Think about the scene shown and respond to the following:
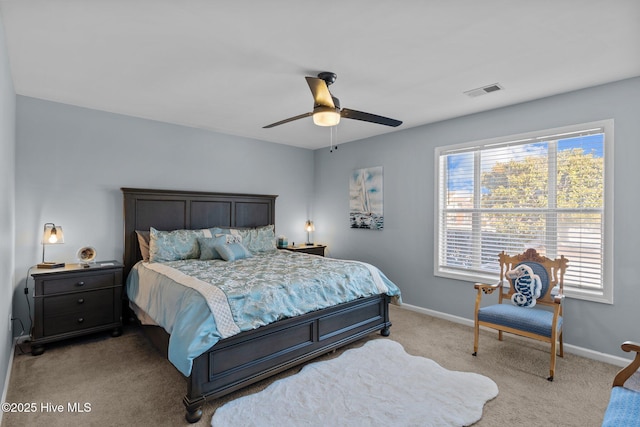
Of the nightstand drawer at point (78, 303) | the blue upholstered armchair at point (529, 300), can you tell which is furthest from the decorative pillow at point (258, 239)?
the blue upholstered armchair at point (529, 300)

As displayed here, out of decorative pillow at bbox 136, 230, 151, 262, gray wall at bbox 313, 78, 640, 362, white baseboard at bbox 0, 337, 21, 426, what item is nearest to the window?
gray wall at bbox 313, 78, 640, 362

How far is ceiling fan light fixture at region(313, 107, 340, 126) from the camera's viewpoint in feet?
9.00

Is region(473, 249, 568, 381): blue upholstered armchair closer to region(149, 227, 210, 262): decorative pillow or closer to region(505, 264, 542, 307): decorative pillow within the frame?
region(505, 264, 542, 307): decorative pillow

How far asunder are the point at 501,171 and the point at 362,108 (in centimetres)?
178

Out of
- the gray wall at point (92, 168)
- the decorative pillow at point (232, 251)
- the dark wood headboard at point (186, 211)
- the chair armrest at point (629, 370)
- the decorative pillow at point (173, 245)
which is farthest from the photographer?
the dark wood headboard at point (186, 211)

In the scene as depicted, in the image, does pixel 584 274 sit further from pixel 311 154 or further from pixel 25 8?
pixel 25 8

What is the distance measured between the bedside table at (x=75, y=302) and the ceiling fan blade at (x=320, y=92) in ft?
9.40

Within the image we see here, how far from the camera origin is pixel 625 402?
1601 mm

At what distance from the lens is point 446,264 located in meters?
4.37

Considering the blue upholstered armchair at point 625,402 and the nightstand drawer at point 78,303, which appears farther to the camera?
the nightstand drawer at point 78,303

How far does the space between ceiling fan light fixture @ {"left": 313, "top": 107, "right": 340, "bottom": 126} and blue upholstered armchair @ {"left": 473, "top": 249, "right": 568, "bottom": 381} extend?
2.17 metres

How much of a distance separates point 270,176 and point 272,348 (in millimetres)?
3416

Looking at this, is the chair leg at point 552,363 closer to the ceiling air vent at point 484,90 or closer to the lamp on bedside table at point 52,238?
the ceiling air vent at point 484,90

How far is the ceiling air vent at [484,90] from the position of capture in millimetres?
3137
